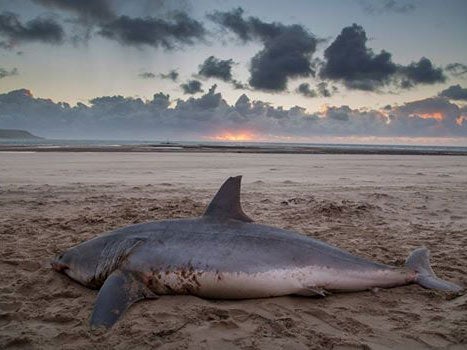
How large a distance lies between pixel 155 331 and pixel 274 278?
1.58 m

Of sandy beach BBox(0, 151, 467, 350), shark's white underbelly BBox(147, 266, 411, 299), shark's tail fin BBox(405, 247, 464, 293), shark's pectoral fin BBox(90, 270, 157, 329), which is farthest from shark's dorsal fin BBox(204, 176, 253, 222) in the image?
shark's tail fin BBox(405, 247, 464, 293)

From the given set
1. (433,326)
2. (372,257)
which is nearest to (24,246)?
(372,257)

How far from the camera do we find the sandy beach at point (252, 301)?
3.96m

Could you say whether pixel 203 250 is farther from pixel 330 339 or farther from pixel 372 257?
pixel 372 257

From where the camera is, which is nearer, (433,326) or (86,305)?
(433,326)

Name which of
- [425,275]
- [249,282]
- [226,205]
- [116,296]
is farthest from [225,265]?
[425,275]

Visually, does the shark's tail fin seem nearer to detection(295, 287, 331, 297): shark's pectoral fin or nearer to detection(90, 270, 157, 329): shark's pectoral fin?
detection(295, 287, 331, 297): shark's pectoral fin

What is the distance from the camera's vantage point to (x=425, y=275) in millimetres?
5438

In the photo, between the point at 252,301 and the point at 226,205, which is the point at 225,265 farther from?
the point at 226,205

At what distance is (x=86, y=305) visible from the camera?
4.79m

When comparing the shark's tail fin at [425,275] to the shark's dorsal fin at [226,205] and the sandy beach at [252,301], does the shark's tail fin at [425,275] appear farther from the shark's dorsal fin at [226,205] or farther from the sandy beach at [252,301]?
the shark's dorsal fin at [226,205]

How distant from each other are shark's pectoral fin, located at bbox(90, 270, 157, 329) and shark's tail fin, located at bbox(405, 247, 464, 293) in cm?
365

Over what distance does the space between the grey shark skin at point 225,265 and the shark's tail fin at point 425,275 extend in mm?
13

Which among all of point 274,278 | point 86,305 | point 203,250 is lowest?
point 86,305
